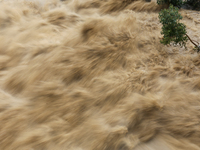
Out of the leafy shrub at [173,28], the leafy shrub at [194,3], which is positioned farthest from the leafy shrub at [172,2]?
the leafy shrub at [173,28]

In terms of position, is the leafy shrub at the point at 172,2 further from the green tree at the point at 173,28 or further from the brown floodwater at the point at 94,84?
the green tree at the point at 173,28

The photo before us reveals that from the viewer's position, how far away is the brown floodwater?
1.27 metres

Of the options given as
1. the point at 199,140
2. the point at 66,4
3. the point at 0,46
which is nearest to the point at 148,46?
the point at 199,140

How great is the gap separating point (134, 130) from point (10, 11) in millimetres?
1775

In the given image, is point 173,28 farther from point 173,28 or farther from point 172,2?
point 172,2

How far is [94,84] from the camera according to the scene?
1505 millimetres

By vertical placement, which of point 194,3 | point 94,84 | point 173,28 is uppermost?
point 194,3

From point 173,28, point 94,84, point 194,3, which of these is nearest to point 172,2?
point 194,3

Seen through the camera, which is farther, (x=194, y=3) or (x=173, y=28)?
(x=194, y=3)

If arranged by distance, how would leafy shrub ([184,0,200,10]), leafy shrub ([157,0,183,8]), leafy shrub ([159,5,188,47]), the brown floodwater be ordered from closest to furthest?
the brown floodwater → leafy shrub ([159,5,188,47]) → leafy shrub ([157,0,183,8]) → leafy shrub ([184,0,200,10])

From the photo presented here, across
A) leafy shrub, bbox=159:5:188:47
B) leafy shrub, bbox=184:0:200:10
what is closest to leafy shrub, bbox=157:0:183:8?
leafy shrub, bbox=184:0:200:10

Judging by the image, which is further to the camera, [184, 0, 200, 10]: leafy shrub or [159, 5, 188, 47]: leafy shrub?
[184, 0, 200, 10]: leafy shrub

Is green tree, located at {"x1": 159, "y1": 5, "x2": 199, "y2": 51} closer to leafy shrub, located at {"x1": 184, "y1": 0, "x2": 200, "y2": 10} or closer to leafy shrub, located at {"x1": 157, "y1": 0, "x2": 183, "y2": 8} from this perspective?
leafy shrub, located at {"x1": 157, "y1": 0, "x2": 183, "y2": 8}

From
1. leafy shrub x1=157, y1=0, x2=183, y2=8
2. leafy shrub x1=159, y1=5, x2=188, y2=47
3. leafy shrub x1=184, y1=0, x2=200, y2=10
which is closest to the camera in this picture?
leafy shrub x1=159, y1=5, x2=188, y2=47
